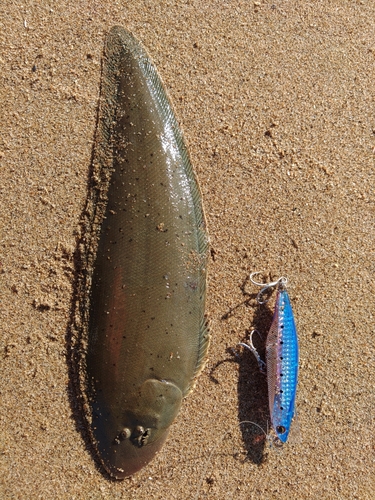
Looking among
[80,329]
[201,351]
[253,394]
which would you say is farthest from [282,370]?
[80,329]

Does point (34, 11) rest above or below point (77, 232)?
above

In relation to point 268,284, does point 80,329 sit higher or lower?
lower

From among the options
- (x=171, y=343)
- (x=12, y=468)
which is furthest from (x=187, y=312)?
(x=12, y=468)

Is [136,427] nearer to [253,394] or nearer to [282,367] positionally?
[253,394]

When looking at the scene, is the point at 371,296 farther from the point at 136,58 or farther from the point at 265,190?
the point at 136,58

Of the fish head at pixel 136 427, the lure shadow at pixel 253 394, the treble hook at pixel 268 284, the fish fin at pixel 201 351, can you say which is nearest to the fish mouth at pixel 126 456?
the fish head at pixel 136 427

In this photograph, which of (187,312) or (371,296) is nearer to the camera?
(187,312)

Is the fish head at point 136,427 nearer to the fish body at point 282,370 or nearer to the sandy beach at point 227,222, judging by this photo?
the sandy beach at point 227,222
